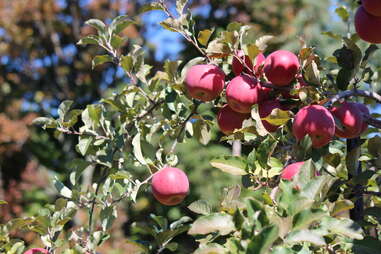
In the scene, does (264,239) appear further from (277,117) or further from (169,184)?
(169,184)

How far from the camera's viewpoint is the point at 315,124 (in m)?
0.81

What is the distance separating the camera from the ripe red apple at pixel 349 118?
88cm

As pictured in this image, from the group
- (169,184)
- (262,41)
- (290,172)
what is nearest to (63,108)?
(169,184)

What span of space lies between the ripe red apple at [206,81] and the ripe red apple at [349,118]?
8.8 inches

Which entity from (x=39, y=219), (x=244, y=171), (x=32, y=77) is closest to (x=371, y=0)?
(x=244, y=171)

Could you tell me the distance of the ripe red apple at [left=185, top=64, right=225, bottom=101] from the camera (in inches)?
37.8

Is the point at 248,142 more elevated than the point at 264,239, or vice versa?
the point at 264,239

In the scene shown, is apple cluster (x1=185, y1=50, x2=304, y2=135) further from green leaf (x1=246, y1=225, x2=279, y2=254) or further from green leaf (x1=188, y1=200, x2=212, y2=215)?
green leaf (x1=246, y1=225, x2=279, y2=254)

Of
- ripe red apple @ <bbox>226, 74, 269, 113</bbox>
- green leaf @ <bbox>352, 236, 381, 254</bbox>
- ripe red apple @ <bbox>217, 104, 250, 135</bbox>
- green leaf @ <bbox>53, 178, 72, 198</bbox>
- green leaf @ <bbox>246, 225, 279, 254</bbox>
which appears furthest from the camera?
green leaf @ <bbox>53, 178, 72, 198</bbox>

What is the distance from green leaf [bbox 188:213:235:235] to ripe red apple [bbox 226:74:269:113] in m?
0.27

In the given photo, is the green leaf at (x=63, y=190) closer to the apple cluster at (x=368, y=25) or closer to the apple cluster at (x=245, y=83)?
the apple cluster at (x=245, y=83)

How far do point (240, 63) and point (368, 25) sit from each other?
0.79ft

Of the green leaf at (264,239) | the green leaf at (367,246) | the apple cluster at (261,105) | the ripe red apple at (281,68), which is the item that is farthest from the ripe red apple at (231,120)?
the green leaf at (264,239)

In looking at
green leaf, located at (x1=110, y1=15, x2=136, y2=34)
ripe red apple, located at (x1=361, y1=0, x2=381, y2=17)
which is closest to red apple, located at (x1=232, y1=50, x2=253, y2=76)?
ripe red apple, located at (x1=361, y1=0, x2=381, y2=17)
